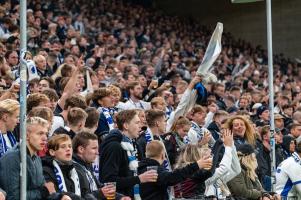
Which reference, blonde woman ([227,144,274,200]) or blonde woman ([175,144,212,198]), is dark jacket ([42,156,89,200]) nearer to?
blonde woman ([175,144,212,198])

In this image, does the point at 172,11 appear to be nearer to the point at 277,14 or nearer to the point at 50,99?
the point at 277,14

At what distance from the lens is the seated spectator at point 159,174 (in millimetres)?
7922

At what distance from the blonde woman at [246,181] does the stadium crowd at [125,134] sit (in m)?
0.01

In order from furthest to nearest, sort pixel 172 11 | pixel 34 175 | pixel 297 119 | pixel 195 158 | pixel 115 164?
pixel 172 11 → pixel 297 119 → pixel 195 158 → pixel 115 164 → pixel 34 175

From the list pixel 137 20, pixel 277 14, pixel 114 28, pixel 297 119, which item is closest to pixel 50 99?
pixel 297 119

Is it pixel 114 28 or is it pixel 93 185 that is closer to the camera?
pixel 93 185

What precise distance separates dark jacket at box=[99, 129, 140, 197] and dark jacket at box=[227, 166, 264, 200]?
1552 millimetres

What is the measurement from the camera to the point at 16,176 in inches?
251

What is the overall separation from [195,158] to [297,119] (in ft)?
20.8

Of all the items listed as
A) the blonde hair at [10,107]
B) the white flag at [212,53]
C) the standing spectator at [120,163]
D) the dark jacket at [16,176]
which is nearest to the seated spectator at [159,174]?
the standing spectator at [120,163]

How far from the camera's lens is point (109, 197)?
6.94m

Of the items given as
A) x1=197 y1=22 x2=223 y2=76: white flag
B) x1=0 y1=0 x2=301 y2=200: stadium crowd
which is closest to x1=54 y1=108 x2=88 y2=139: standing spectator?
x1=0 y1=0 x2=301 y2=200: stadium crowd

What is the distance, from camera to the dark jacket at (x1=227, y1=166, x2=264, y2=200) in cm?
902

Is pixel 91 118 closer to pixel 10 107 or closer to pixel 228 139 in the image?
pixel 10 107
